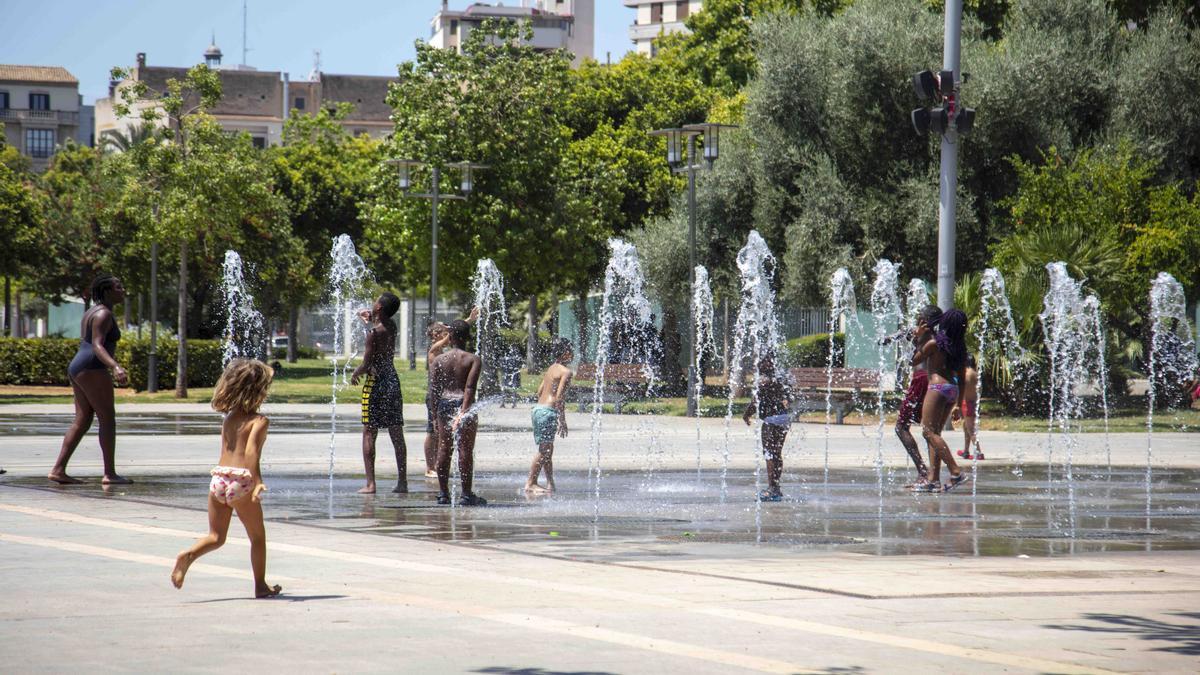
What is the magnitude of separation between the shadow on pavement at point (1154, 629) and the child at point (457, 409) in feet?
19.6

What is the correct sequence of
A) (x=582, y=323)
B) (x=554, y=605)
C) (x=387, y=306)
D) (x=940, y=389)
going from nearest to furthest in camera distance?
(x=554, y=605) → (x=387, y=306) → (x=940, y=389) → (x=582, y=323)

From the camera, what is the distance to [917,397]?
14.8 meters

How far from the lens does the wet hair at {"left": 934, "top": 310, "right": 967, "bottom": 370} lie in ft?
47.0

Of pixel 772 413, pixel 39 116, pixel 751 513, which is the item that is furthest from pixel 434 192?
→ pixel 39 116

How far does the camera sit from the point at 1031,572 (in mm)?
8836

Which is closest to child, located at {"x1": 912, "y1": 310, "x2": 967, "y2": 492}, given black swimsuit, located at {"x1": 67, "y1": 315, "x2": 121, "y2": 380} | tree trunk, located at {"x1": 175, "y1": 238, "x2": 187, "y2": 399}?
black swimsuit, located at {"x1": 67, "y1": 315, "x2": 121, "y2": 380}

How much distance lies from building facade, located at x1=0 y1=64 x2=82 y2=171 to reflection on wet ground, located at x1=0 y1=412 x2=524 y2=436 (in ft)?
346

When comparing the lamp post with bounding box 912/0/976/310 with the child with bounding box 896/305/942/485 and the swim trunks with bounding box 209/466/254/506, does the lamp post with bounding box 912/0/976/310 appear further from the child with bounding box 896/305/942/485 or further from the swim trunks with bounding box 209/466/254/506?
the swim trunks with bounding box 209/466/254/506

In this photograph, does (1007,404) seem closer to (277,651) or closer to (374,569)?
(374,569)

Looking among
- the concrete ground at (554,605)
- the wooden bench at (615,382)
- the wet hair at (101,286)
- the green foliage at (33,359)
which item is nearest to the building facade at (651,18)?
the green foliage at (33,359)

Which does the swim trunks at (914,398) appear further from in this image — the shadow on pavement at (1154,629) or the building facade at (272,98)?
the building facade at (272,98)

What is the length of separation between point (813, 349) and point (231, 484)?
34.9m

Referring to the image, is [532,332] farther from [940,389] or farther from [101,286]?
[101,286]

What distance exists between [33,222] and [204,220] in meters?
10.3
